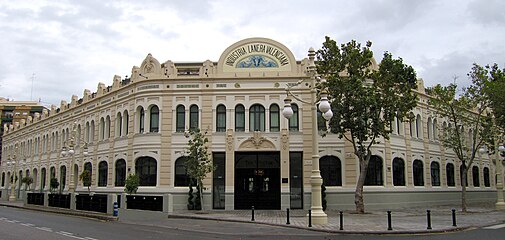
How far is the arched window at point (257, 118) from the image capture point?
32.6 metres

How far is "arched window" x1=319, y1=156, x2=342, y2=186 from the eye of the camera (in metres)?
31.7

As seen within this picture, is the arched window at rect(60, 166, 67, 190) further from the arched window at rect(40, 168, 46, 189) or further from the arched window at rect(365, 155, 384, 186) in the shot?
the arched window at rect(365, 155, 384, 186)

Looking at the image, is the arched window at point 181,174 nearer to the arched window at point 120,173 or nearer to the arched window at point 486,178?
the arched window at point 120,173

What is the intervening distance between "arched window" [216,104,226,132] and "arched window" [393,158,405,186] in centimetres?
1218

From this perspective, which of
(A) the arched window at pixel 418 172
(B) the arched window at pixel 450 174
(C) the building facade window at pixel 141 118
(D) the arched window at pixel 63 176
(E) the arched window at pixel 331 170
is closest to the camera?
(E) the arched window at pixel 331 170

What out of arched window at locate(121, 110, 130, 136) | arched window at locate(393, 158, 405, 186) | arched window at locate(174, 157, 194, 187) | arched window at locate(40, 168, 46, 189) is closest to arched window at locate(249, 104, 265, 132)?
arched window at locate(174, 157, 194, 187)

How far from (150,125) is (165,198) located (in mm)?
9492

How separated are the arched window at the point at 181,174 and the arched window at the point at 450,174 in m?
21.5

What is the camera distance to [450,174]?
4012cm

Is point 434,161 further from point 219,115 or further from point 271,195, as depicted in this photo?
point 219,115

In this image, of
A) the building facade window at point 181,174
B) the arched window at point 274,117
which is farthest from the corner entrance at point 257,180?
the building facade window at point 181,174

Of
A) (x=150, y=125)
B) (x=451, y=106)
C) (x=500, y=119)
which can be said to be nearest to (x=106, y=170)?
(x=150, y=125)

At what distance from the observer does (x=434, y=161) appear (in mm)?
38156

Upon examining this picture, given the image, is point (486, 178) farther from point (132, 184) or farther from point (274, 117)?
point (132, 184)
